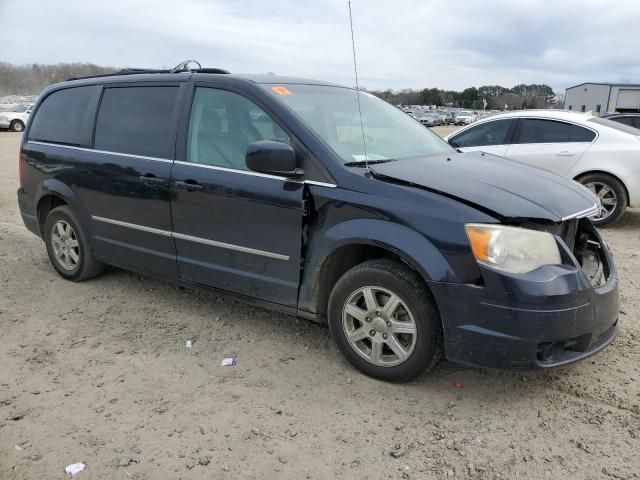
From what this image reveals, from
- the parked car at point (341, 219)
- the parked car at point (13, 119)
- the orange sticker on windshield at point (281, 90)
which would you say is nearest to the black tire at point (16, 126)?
the parked car at point (13, 119)

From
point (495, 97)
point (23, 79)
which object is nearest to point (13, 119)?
point (23, 79)

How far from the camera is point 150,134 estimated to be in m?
4.21

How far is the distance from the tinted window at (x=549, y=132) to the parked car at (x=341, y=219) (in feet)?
12.6

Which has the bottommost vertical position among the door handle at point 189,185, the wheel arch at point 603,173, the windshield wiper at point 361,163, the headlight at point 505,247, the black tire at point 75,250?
the black tire at point 75,250

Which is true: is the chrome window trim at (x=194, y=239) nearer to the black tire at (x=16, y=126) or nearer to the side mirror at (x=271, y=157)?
the side mirror at (x=271, y=157)

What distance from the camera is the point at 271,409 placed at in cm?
307

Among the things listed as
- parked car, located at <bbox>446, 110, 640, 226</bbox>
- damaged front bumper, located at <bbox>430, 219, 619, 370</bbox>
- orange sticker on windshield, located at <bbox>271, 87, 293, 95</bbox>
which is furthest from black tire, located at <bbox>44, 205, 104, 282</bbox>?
parked car, located at <bbox>446, 110, 640, 226</bbox>

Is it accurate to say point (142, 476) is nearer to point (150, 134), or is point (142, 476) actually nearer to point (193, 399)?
point (193, 399)

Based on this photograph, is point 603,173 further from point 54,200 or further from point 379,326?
point 54,200

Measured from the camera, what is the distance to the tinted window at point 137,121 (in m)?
4.12

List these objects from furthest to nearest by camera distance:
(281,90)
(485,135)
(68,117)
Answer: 1. (485,135)
2. (68,117)
3. (281,90)

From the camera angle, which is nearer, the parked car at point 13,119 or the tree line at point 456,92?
the parked car at point 13,119

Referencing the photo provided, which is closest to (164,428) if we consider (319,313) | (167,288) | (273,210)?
(319,313)

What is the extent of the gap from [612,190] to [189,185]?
5.81 meters
